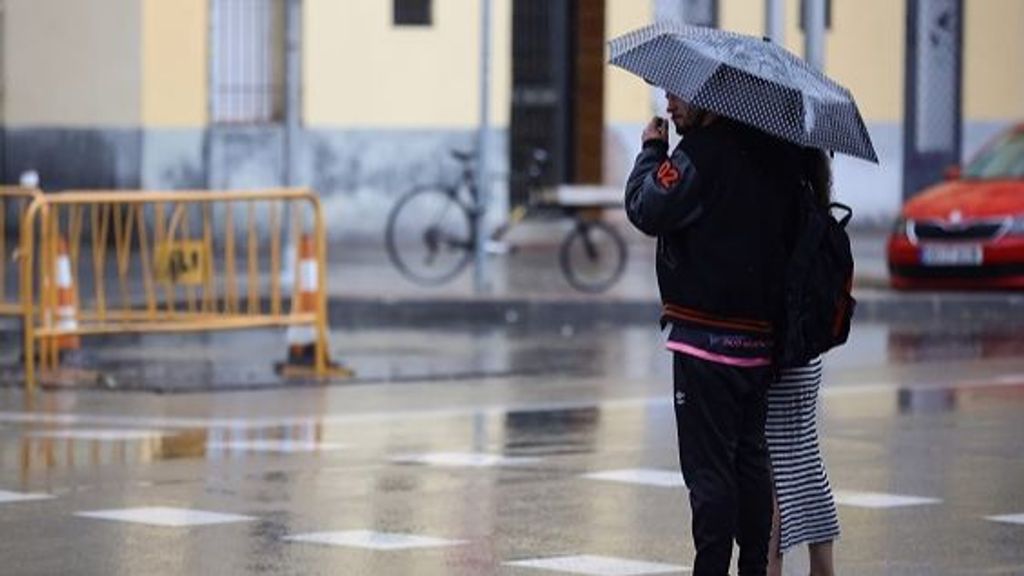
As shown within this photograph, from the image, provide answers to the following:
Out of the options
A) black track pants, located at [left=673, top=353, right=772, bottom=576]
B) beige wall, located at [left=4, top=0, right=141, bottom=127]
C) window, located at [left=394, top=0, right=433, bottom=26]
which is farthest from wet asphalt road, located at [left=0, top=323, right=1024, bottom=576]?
window, located at [left=394, top=0, right=433, bottom=26]

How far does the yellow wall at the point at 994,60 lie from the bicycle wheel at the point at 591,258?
10313 millimetres

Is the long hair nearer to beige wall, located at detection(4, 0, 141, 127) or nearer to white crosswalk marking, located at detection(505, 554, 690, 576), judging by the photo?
white crosswalk marking, located at detection(505, 554, 690, 576)

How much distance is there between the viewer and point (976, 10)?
34188 millimetres

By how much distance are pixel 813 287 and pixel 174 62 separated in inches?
823

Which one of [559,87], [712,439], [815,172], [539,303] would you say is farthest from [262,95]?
[712,439]

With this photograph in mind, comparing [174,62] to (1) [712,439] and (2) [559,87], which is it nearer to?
(2) [559,87]

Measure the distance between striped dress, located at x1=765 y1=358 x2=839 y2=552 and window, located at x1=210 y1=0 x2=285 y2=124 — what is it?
20.6 metres

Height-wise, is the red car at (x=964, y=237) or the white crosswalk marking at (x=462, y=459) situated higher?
the red car at (x=964, y=237)

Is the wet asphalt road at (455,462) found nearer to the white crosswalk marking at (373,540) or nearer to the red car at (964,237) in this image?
the white crosswalk marking at (373,540)

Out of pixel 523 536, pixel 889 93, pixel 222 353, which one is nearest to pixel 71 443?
pixel 523 536

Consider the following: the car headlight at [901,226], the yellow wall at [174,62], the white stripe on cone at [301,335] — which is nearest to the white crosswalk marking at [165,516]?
the white stripe on cone at [301,335]

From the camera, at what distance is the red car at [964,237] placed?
76.6 ft

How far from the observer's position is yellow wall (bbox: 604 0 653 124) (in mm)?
31688

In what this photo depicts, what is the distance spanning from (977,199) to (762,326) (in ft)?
50.4
